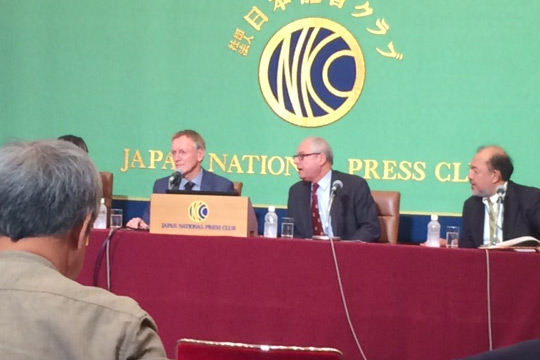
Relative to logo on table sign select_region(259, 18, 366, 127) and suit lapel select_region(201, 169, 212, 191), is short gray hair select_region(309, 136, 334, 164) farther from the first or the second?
logo on table sign select_region(259, 18, 366, 127)

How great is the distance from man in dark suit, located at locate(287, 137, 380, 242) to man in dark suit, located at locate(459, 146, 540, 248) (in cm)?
53

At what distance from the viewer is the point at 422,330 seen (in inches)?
136

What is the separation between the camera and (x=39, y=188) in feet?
4.42

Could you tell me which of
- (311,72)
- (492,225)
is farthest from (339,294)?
(311,72)

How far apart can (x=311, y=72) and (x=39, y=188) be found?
504 centimetres

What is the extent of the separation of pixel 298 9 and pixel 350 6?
0.36 meters

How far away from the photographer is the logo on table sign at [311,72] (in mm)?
6242

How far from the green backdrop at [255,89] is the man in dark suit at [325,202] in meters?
1.11

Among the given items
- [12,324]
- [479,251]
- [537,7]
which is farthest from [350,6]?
[12,324]

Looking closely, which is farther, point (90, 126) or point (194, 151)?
point (90, 126)

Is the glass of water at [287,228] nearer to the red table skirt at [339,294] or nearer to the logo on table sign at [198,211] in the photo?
the logo on table sign at [198,211]

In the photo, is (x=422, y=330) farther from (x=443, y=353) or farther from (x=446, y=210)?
(x=446, y=210)

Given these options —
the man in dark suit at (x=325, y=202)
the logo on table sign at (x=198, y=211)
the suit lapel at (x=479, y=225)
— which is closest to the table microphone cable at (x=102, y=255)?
the logo on table sign at (x=198, y=211)

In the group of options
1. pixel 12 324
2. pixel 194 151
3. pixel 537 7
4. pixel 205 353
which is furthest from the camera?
pixel 537 7
